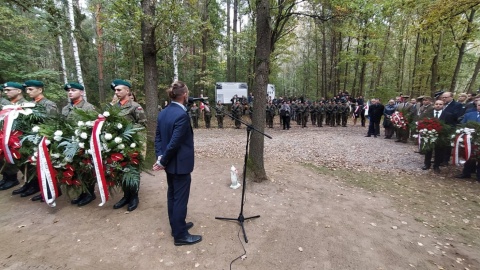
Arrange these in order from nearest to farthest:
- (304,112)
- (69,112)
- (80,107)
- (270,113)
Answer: (80,107), (69,112), (270,113), (304,112)

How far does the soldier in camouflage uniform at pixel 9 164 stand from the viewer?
15.6ft

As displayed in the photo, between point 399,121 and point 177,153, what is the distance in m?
10.3

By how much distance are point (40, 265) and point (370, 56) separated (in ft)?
65.1

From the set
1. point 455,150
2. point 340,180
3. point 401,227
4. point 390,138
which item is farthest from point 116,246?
point 390,138

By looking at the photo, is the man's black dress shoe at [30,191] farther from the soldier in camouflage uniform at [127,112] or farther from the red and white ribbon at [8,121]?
→ the soldier in camouflage uniform at [127,112]

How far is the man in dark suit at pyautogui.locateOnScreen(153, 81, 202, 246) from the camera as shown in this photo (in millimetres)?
A: 2849

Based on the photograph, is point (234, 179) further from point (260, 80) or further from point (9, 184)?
point (9, 184)

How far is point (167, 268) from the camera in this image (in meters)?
2.74

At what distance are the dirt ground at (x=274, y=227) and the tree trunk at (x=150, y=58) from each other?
5.24 feet

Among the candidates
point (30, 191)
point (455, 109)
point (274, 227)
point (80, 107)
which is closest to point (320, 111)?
point (455, 109)

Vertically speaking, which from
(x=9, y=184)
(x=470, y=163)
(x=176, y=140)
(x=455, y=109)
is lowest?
(x=9, y=184)

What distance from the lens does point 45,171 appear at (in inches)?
146

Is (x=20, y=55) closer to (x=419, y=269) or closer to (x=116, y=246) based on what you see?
(x=116, y=246)

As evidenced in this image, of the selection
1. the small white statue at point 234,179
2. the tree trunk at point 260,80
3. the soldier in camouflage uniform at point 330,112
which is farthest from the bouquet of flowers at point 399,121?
the small white statue at point 234,179
